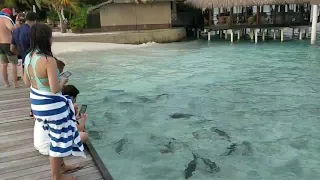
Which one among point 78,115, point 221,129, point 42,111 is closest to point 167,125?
point 221,129

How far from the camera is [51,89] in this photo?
3.09m

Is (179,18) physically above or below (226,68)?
above

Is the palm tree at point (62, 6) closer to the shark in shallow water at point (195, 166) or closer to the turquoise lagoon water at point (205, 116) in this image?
the turquoise lagoon water at point (205, 116)

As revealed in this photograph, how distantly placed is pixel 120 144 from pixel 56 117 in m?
3.92

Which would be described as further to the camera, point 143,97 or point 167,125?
point 143,97

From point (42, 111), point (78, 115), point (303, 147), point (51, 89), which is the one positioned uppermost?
point (51, 89)

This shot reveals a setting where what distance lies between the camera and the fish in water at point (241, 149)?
6527 mm

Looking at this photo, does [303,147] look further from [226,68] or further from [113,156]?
[226,68]

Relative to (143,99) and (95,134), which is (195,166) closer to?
(95,134)

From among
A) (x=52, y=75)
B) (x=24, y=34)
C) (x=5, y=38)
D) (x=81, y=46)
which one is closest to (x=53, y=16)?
(x=81, y=46)

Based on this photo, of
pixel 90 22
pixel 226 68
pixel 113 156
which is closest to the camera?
pixel 113 156

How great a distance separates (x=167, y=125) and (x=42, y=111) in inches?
201

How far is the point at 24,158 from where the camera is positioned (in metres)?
4.32

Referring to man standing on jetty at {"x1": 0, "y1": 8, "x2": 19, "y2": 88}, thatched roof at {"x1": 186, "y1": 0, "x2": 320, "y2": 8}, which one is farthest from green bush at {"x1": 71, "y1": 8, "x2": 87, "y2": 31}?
man standing on jetty at {"x1": 0, "y1": 8, "x2": 19, "y2": 88}
